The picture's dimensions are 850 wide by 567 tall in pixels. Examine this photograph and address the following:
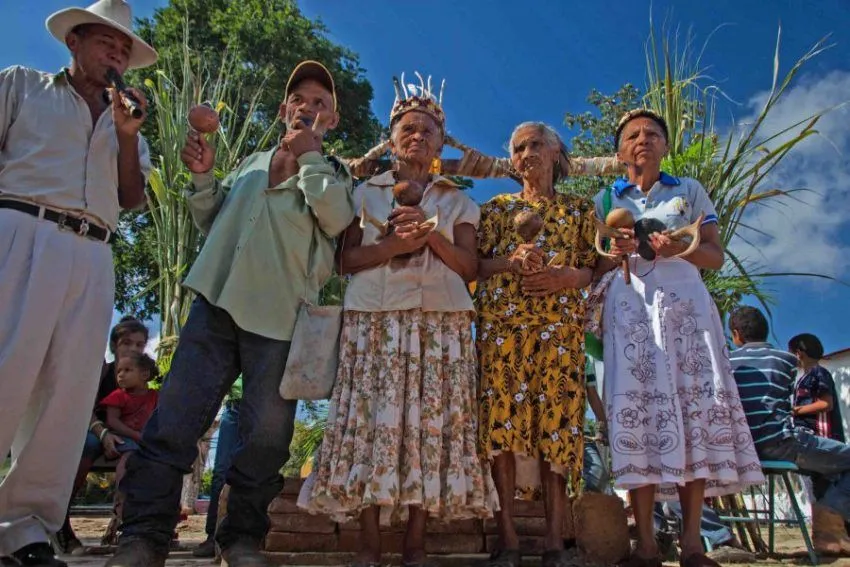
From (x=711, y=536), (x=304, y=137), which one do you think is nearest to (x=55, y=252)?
(x=304, y=137)

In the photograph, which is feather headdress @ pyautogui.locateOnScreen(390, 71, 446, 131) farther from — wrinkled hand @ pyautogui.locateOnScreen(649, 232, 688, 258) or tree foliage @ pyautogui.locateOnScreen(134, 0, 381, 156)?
tree foliage @ pyautogui.locateOnScreen(134, 0, 381, 156)

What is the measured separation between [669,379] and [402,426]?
1.16 metres

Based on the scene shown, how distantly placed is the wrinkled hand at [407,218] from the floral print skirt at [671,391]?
3.32ft

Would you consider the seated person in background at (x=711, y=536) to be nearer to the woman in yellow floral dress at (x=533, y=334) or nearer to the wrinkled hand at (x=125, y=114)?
the woman in yellow floral dress at (x=533, y=334)

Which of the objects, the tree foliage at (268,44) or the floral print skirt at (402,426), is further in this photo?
the tree foliage at (268,44)

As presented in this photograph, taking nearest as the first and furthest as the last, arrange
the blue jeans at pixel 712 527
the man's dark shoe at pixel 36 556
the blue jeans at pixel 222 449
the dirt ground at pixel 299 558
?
the man's dark shoe at pixel 36 556 < the dirt ground at pixel 299 558 < the blue jeans at pixel 712 527 < the blue jeans at pixel 222 449

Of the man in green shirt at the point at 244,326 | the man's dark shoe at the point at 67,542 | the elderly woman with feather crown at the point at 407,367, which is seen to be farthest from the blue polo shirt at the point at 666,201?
the man's dark shoe at the point at 67,542

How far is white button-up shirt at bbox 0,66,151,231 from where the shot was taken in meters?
2.64

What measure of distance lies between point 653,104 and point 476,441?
3573mm

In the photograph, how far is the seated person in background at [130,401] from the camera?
174 inches

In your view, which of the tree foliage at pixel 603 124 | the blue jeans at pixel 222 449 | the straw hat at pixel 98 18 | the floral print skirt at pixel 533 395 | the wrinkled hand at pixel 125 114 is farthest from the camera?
the tree foliage at pixel 603 124

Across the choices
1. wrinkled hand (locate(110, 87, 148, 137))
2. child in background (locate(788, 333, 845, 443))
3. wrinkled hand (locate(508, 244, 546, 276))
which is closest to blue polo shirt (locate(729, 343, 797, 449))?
child in background (locate(788, 333, 845, 443))

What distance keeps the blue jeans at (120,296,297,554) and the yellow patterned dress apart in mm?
890

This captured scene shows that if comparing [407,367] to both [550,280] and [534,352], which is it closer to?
[534,352]
